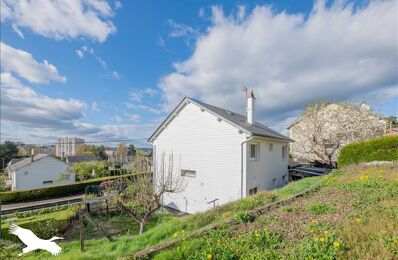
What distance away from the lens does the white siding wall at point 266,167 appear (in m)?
12.6

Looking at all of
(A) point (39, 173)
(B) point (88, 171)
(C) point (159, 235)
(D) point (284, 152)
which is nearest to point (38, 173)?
(A) point (39, 173)

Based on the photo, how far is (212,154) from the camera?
1319 centimetres

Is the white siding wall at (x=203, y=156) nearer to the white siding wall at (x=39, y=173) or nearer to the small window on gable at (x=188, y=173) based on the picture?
the small window on gable at (x=188, y=173)

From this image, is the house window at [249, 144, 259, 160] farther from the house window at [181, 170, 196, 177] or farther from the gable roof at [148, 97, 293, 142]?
the house window at [181, 170, 196, 177]

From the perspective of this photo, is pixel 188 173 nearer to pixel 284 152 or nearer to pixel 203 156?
pixel 203 156

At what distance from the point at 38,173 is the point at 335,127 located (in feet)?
128

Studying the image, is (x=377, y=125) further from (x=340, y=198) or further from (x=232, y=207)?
(x=232, y=207)

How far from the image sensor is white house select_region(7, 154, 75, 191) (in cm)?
2970

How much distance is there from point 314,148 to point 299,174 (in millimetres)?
4867

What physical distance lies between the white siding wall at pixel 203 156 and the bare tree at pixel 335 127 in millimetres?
14184

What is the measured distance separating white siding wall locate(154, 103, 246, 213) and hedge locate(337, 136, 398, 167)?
8050 mm

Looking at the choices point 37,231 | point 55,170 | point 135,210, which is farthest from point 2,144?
point 135,210

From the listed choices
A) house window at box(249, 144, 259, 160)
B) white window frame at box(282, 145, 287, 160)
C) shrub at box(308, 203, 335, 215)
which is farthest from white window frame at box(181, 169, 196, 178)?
shrub at box(308, 203, 335, 215)

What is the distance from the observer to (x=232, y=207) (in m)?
6.84
